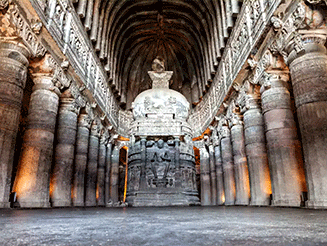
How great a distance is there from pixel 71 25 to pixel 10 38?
4.74m

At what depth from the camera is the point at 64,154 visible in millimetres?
11164

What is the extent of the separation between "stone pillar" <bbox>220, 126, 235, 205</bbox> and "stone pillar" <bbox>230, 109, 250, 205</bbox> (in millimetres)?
1584

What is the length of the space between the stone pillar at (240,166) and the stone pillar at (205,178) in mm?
6620

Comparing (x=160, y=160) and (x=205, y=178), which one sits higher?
(x=160, y=160)

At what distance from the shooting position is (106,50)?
58.5 ft

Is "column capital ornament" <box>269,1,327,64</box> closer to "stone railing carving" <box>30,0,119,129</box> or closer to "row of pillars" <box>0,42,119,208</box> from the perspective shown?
"stone railing carving" <box>30,0,119,129</box>

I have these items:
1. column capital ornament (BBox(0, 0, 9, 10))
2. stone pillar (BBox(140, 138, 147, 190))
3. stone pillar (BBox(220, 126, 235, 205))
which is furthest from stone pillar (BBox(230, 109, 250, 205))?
column capital ornament (BBox(0, 0, 9, 10))

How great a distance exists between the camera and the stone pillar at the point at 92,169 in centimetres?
1398

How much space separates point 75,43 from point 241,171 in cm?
1073

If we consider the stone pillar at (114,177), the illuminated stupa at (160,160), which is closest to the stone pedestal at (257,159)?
the illuminated stupa at (160,160)

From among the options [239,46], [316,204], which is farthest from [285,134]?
[239,46]

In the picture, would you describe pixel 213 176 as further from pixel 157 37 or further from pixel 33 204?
pixel 157 37

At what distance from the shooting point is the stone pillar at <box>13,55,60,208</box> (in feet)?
27.6

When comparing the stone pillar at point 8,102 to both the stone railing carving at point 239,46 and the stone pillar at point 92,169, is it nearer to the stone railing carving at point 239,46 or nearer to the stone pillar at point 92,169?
the stone pillar at point 92,169
